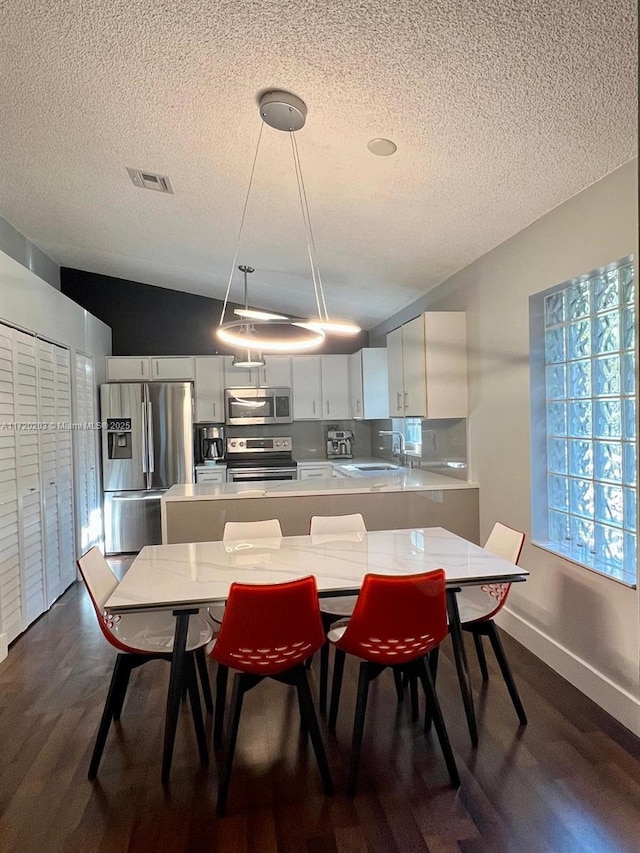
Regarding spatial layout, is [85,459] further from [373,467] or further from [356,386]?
[356,386]

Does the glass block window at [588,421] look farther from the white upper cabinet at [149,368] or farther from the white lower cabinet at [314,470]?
the white upper cabinet at [149,368]

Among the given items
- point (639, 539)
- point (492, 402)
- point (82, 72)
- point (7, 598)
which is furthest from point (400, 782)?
point (82, 72)

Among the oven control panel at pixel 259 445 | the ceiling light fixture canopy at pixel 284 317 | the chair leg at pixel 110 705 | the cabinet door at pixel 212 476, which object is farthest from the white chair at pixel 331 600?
the oven control panel at pixel 259 445

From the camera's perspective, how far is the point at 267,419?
579cm

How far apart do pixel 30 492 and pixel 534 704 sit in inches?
133

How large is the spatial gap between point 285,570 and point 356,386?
12.5 ft

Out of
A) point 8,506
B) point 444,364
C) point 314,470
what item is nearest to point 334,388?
point 314,470

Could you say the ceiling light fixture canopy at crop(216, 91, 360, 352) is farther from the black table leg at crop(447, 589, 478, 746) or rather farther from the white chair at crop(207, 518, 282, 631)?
the black table leg at crop(447, 589, 478, 746)

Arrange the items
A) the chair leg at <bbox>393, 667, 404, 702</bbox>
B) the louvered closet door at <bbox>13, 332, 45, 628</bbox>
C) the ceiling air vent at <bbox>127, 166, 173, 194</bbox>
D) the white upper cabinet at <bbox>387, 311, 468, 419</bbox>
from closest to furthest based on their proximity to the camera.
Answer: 1. the chair leg at <bbox>393, 667, 404, 702</bbox>
2. the ceiling air vent at <bbox>127, 166, 173, 194</bbox>
3. the louvered closet door at <bbox>13, 332, 45, 628</bbox>
4. the white upper cabinet at <bbox>387, 311, 468, 419</bbox>

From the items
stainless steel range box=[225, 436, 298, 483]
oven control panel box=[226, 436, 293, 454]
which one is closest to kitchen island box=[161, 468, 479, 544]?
stainless steel range box=[225, 436, 298, 483]

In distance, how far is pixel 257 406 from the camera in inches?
227

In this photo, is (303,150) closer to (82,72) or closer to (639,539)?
(82,72)

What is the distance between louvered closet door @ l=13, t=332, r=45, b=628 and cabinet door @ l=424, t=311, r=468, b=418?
9.49 feet

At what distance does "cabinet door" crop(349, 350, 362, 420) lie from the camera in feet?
18.0
